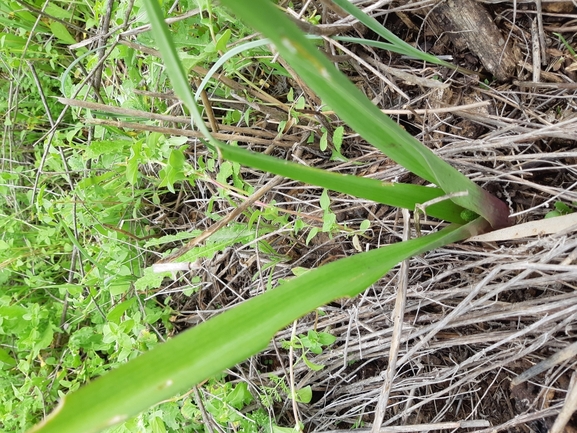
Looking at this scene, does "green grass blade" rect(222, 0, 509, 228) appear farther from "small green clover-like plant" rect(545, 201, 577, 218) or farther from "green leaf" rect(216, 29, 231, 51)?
"green leaf" rect(216, 29, 231, 51)

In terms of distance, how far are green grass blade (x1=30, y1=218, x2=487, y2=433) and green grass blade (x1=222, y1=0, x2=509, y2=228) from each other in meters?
0.13

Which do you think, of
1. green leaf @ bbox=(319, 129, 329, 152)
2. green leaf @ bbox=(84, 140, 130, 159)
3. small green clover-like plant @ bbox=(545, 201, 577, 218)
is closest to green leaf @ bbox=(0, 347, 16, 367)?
green leaf @ bbox=(84, 140, 130, 159)

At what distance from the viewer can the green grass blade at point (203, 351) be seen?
1.38ft

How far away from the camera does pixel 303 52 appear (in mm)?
374

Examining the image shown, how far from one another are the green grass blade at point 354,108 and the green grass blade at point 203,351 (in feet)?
0.44

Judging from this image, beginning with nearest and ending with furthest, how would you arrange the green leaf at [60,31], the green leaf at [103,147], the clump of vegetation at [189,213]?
the clump of vegetation at [189,213] < the green leaf at [103,147] < the green leaf at [60,31]

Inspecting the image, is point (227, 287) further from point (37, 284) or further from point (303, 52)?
point (303, 52)

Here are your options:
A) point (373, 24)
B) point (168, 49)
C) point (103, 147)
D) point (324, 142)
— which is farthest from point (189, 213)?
point (168, 49)

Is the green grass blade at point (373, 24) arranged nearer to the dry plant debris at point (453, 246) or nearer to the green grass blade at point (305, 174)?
the dry plant debris at point (453, 246)

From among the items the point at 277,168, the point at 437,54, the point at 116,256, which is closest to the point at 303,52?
the point at 277,168

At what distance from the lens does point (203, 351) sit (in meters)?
0.47

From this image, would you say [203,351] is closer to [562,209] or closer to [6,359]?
[562,209]

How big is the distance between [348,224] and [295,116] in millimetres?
247

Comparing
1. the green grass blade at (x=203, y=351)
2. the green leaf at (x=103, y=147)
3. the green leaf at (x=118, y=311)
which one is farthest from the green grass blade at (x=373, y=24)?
the green leaf at (x=118, y=311)
